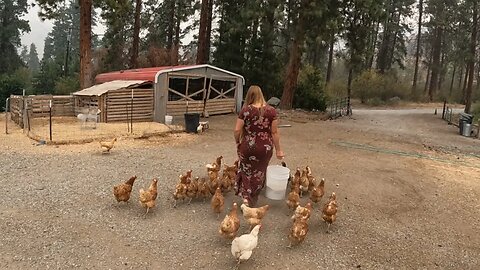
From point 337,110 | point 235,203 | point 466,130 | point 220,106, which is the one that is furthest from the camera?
point 337,110

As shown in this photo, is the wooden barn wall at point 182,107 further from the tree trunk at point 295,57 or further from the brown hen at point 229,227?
the brown hen at point 229,227

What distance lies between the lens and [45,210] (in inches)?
218

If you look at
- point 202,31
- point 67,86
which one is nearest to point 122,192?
point 202,31

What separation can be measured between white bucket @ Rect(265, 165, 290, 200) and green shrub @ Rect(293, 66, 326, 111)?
725 inches

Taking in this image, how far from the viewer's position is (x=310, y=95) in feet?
79.7

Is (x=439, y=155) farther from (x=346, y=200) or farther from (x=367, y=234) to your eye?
(x=367, y=234)

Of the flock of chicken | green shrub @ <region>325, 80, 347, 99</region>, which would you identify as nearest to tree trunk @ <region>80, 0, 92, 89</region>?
the flock of chicken

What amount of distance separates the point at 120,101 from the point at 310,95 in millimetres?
13188

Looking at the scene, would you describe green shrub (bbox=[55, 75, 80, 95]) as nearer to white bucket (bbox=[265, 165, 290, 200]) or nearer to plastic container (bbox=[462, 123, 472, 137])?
white bucket (bbox=[265, 165, 290, 200])

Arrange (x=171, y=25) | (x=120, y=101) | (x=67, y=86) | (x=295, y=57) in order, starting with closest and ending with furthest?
(x=120, y=101), (x=295, y=57), (x=67, y=86), (x=171, y=25)

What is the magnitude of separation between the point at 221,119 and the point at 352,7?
9365mm

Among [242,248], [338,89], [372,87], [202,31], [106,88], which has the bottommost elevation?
[242,248]

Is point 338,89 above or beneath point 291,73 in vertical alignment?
beneath

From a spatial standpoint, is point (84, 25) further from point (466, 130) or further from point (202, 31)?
point (466, 130)
